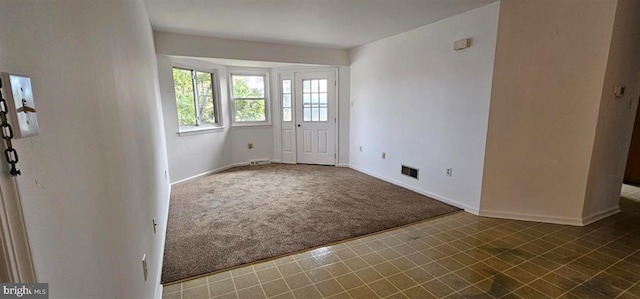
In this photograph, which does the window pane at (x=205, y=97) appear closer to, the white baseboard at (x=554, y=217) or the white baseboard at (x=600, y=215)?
the white baseboard at (x=554, y=217)

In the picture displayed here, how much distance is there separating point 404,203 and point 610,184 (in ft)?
7.44

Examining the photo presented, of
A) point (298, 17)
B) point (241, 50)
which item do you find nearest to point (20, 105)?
point (298, 17)

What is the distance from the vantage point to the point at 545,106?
2.96 meters

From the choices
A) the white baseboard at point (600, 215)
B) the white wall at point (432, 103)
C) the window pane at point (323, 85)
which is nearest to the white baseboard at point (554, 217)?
the white baseboard at point (600, 215)

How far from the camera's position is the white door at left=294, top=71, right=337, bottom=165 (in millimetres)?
5879

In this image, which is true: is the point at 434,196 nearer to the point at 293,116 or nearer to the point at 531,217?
the point at 531,217

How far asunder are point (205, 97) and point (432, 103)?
396 cm

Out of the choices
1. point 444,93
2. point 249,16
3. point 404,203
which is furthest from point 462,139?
point 249,16

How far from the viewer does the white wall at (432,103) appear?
3.28 metres

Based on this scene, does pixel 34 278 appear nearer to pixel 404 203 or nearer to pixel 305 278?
pixel 305 278

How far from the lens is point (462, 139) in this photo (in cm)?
351

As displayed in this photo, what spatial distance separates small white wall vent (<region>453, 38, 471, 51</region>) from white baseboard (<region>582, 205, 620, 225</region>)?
2.27m

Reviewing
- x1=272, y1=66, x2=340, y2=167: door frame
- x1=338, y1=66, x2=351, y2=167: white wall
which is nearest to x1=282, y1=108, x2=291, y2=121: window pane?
x1=272, y1=66, x2=340, y2=167: door frame

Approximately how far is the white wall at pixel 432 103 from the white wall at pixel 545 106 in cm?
15
